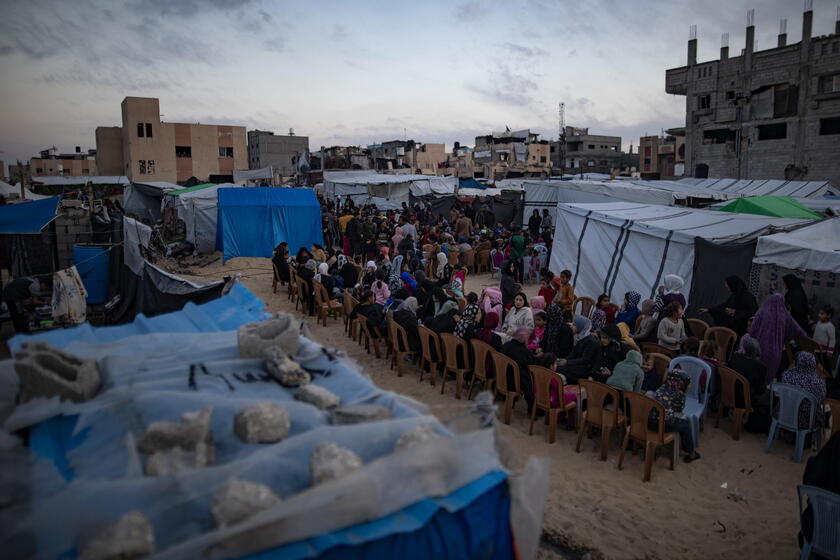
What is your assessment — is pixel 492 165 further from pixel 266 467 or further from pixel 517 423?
pixel 266 467

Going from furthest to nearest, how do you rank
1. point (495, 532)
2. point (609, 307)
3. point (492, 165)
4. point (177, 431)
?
point (492, 165), point (609, 307), point (495, 532), point (177, 431)

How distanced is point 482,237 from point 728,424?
11.7 m

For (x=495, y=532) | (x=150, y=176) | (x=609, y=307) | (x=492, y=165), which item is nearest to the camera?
(x=495, y=532)

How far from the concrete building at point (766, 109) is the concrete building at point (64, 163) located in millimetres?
58767

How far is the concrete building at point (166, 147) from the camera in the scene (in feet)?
131

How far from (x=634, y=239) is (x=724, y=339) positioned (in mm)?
3273

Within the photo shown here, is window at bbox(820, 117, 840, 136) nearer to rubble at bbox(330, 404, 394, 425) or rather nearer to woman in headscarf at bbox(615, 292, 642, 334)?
woman in headscarf at bbox(615, 292, 642, 334)

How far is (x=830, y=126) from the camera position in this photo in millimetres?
28438

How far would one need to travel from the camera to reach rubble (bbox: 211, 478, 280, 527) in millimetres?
1837

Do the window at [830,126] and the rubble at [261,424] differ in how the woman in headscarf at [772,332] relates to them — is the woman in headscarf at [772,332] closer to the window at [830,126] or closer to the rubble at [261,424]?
the rubble at [261,424]

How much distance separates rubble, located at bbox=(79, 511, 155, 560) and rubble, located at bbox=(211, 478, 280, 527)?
22cm

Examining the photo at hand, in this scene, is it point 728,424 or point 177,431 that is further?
point 728,424

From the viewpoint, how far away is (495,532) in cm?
229

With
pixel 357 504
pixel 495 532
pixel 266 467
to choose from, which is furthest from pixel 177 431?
pixel 495 532
